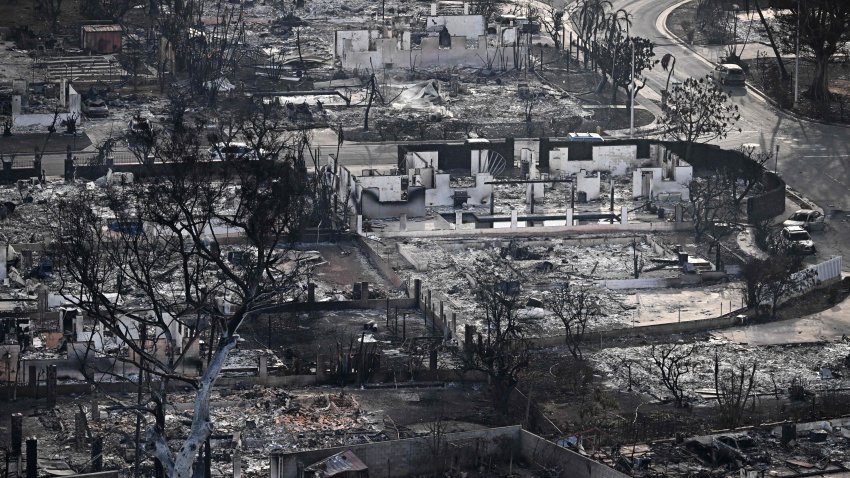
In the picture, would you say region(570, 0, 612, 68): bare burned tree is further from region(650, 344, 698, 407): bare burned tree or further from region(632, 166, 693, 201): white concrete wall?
region(650, 344, 698, 407): bare burned tree

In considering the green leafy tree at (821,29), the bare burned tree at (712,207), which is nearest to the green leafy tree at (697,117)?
the green leafy tree at (821,29)

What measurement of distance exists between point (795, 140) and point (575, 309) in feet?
77.7

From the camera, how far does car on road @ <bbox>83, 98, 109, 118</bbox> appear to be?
8350 cm

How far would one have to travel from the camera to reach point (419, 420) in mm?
52219

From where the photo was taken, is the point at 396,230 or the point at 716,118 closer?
the point at 396,230

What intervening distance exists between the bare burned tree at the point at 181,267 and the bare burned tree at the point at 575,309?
676cm

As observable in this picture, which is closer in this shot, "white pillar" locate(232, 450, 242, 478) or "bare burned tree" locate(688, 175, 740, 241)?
"white pillar" locate(232, 450, 242, 478)

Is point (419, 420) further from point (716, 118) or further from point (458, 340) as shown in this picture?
point (716, 118)

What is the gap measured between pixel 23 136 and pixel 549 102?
19.3 meters

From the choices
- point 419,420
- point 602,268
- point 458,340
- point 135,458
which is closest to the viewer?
point 135,458

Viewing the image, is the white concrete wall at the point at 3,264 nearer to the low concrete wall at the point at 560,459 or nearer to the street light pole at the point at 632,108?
the low concrete wall at the point at 560,459

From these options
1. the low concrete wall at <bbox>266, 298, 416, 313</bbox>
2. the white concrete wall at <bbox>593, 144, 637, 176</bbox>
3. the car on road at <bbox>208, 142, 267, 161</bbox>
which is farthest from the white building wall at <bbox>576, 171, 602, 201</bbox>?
the low concrete wall at <bbox>266, 298, 416, 313</bbox>

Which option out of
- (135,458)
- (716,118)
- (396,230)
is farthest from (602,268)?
(135,458)

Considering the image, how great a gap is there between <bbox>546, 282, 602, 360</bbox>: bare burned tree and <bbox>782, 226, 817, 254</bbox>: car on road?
7.13m
